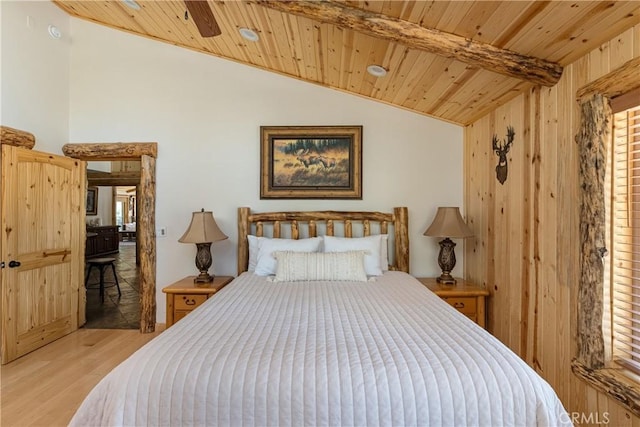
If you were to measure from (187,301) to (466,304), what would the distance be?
101 inches

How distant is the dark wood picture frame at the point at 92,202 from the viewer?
8836 mm

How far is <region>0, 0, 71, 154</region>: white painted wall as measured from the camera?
3004 mm

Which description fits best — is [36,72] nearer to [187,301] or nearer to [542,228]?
[187,301]

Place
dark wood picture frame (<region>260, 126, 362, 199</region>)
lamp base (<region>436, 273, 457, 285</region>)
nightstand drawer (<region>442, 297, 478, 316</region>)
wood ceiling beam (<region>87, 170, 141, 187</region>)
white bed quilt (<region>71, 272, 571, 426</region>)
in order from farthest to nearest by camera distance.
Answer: wood ceiling beam (<region>87, 170, 141, 187</region>), dark wood picture frame (<region>260, 126, 362, 199</region>), lamp base (<region>436, 273, 457, 285</region>), nightstand drawer (<region>442, 297, 478, 316</region>), white bed quilt (<region>71, 272, 571, 426</region>)

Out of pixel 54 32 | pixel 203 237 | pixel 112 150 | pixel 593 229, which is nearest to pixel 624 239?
pixel 593 229

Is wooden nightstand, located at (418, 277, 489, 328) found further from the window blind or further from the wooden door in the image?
the wooden door

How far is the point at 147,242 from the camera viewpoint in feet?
11.4

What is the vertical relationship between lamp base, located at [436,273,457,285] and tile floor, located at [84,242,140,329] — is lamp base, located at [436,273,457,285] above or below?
above

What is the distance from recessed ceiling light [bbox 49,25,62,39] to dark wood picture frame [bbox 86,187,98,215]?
6426 millimetres

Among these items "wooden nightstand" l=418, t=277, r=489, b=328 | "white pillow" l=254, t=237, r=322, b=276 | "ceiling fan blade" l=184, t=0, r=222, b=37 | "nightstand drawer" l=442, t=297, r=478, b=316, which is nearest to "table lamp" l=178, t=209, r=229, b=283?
"white pillow" l=254, t=237, r=322, b=276

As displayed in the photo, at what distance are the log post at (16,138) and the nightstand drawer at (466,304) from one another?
13.9ft

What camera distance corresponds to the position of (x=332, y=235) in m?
3.38
